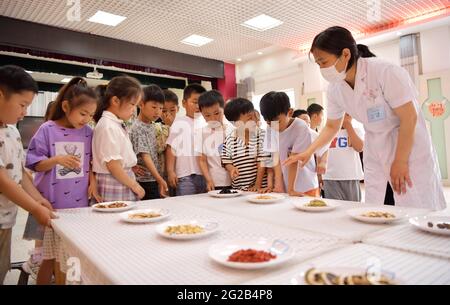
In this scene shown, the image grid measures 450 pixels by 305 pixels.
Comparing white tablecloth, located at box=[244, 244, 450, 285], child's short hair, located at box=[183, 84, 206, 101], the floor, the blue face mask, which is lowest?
the floor

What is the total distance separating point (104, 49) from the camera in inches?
217

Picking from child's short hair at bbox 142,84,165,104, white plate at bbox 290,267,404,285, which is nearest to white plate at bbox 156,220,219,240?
white plate at bbox 290,267,404,285

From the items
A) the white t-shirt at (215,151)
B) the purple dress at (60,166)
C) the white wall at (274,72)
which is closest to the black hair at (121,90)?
the purple dress at (60,166)

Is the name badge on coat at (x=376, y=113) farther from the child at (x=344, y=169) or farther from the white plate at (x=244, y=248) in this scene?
the child at (x=344, y=169)

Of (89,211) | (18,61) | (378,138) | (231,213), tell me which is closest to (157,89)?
(89,211)

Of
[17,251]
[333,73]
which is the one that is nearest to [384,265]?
[333,73]

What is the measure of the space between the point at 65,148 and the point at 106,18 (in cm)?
388

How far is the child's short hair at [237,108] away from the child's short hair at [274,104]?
0.15m

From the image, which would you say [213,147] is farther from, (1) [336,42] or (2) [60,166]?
(1) [336,42]

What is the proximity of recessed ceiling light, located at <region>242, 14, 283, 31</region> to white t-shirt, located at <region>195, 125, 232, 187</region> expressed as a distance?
3.30 metres

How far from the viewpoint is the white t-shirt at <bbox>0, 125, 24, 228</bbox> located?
4.33 ft

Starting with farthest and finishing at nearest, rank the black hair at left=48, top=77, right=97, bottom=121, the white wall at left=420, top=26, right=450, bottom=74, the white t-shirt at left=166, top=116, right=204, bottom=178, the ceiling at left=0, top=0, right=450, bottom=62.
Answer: the white wall at left=420, top=26, right=450, bottom=74 < the ceiling at left=0, top=0, right=450, bottom=62 < the white t-shirt at left=166, top=116, right=204, bottom=178 < the black hair at left=48, top=77, right=97, bottom=121

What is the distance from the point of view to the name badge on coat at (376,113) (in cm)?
141

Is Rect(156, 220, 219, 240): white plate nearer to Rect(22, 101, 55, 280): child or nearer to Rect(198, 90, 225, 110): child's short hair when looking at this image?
Rect(22, 101, 55, 280): child
